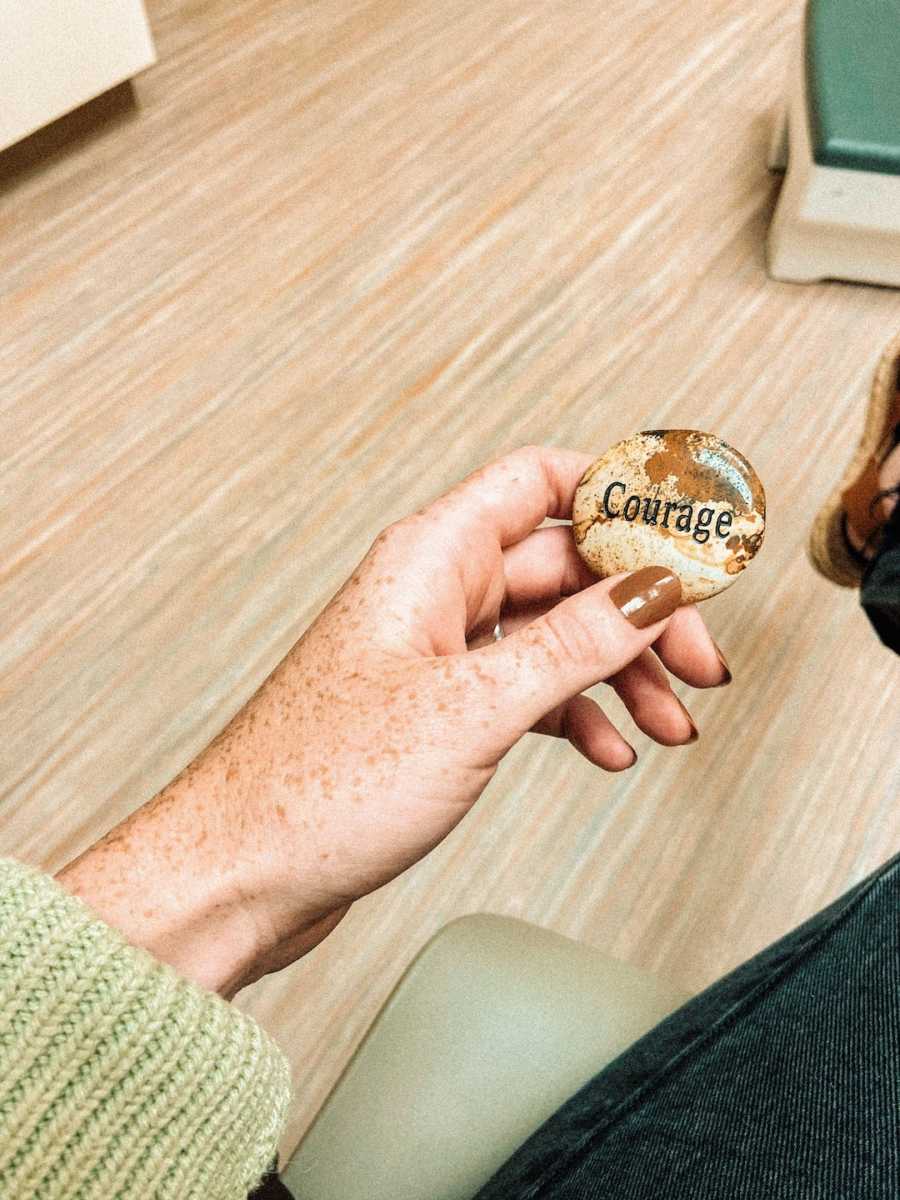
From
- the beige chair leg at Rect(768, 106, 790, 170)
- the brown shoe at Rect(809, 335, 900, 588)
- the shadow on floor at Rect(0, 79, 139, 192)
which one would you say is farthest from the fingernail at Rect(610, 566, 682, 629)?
the shadow on floor at Rect(0, 79, 139, 192)

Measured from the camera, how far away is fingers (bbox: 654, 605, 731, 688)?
723mm

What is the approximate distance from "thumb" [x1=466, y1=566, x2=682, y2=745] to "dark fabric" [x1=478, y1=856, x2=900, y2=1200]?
18cm

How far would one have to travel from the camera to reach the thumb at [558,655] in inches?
20.9

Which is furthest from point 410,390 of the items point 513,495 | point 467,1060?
point 467,1060

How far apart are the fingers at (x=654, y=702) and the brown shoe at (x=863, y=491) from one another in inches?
16.2

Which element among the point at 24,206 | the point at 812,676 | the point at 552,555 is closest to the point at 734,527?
the point at 552,555

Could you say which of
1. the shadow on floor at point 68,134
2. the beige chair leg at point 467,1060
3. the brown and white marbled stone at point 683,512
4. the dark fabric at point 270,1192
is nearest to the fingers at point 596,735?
the brown and white marbled stone at point 683,512

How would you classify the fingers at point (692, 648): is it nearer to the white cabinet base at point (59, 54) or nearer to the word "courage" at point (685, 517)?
the word "courage" at point (685, 517)

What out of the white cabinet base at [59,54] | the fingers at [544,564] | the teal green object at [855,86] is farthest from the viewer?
the white cabinet base at [59,54]

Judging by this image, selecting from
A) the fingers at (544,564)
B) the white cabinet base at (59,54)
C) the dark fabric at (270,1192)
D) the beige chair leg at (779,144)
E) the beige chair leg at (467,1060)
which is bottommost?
the dark fabric at (270,1192)

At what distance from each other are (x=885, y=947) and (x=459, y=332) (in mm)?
1245

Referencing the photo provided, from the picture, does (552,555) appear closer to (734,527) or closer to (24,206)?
(734,527)

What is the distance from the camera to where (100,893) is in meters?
0.54

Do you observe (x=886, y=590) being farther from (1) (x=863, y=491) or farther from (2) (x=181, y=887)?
(2) (x=181, y=887)
